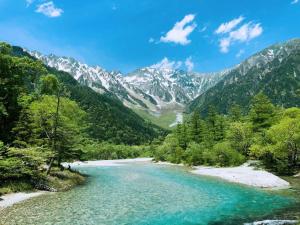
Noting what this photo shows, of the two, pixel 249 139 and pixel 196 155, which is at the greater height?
pixel 249 139

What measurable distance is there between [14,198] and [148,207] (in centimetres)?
1436

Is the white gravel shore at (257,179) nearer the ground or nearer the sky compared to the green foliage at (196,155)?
nearer the ground

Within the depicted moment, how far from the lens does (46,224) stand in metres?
28.2

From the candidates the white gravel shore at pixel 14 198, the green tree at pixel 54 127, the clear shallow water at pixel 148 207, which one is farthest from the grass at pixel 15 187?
the green tree at pixel 54 127

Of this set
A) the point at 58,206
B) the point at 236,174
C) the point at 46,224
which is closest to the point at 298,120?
the point at 236,174

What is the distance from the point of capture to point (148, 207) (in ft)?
117

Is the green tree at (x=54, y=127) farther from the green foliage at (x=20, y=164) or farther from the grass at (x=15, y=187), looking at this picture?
the grass at (x=15, y=187)

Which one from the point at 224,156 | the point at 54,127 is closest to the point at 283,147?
the point at 224,156

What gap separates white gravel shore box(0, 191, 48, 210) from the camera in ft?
117

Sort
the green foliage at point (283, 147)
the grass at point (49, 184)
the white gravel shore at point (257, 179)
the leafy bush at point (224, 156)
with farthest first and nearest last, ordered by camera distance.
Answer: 1. the leafy bush at point (224, 156)
2. the green foliage at point (283, 147)
3. the white gravel shore at point (257, 179)
4. the grass at point (49, 184)

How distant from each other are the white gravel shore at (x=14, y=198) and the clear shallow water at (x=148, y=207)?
1094mm

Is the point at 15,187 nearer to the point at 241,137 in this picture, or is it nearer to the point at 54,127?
the point at 54,127

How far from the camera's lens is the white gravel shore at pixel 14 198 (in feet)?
117

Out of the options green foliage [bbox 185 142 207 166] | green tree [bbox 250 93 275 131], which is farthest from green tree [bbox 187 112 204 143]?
green tree [bbox 250 93 275 131]
